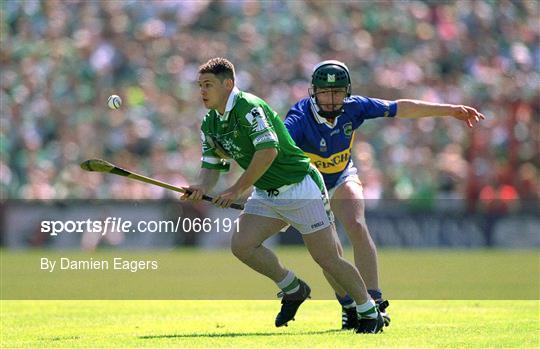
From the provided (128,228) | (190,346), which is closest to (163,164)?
(128,228)

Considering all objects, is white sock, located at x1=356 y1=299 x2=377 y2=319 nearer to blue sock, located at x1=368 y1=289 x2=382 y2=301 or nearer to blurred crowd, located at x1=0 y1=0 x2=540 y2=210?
blue sock, located at x1=368 y1=289 x2=382 y2=301

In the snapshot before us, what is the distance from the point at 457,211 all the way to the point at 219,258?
517cm

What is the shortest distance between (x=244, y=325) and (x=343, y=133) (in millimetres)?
2121

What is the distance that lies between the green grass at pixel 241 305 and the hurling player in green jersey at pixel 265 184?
62 centimetres

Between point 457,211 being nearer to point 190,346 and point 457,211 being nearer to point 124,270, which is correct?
→ point 124,270

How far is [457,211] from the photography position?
25.0 meters

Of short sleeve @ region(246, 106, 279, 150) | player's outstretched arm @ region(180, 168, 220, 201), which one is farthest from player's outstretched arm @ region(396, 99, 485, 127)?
player's outstretched arm @ region(180, 168, 220, 201)

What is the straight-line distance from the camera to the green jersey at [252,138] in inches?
410

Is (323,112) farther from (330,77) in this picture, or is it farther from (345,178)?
(345,178)

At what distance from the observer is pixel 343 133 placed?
38.1ft

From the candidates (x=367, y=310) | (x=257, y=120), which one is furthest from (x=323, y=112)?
(x=367, y=310)

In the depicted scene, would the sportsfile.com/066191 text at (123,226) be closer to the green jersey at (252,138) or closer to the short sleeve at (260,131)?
the green jersey at (252,138)

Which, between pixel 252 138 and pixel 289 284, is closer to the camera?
pixel 252 138

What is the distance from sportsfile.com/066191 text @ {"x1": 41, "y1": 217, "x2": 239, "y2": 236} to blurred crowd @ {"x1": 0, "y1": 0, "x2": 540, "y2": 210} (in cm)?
57
